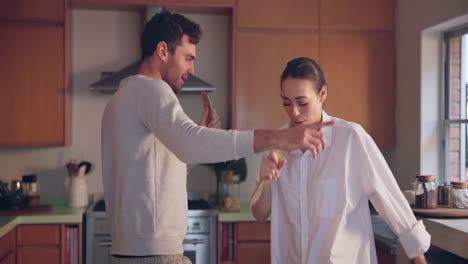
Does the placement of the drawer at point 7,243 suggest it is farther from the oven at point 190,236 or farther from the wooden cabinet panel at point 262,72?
the wooden cabinet panel at point 262,72

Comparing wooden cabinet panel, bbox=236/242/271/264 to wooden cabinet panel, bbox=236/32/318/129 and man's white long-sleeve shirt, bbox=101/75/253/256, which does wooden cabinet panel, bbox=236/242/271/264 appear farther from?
man's white long-sleeve shirt, bbox=101/75/253/256

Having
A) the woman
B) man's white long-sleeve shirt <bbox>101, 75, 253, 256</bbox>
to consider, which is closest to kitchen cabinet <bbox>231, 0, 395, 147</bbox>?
the woman

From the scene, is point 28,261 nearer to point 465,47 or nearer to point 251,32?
point 251,32

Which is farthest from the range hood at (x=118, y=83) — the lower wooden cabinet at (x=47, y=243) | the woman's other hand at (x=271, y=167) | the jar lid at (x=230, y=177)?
the woman's other hand at (x=271, y=167)

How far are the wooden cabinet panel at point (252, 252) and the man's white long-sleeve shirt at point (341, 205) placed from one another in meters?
1.77

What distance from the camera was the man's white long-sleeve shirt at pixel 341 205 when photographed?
1526 millimetres

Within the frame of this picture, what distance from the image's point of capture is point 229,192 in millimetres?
4008

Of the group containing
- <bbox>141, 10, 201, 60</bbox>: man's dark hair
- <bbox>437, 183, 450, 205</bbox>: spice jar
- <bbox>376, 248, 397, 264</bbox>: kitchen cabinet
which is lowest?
<bbox>376, 248, 397, 264</bbox>: kitchen cabinet

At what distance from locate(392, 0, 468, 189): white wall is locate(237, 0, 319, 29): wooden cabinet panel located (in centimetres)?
67

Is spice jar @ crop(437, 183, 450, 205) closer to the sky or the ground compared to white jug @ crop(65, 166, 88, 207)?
closer to the sky

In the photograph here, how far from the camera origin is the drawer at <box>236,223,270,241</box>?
133 inches

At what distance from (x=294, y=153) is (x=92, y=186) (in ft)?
8.59

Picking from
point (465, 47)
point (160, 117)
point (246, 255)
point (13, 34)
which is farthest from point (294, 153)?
point (13, 34)

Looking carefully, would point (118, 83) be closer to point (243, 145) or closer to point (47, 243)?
point (47, 243)
